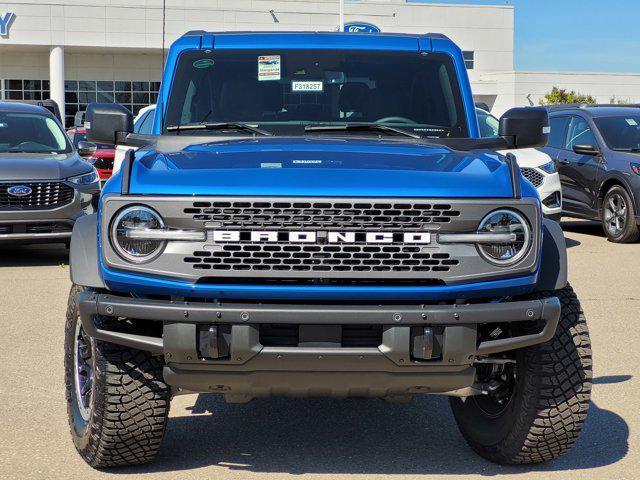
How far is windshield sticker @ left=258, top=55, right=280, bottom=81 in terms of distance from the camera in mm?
5809

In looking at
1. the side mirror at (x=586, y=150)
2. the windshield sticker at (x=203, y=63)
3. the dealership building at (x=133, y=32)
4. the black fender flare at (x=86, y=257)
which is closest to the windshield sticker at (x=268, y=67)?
the windshield sticker at (x=203, y=63)

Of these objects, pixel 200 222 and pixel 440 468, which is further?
pixel 440 468

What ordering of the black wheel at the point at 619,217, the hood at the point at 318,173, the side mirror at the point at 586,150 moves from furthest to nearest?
the side mirror at the point at 586,150 < the black wheel at the point at 619,217 < the hood at the point at 318,173

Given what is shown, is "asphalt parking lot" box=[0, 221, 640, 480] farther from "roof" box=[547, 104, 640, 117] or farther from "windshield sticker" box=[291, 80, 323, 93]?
"roof" box=[547, 104, 640, 117]

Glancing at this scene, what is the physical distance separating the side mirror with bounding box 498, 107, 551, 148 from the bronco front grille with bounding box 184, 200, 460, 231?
1.48 meters

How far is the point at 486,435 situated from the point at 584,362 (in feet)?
1.97

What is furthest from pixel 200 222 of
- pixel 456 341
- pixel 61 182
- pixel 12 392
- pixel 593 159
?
pixel 593 159

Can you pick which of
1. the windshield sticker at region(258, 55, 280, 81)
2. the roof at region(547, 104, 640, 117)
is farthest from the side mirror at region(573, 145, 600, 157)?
the windshield sticker at region(258, 55, 280, 81)

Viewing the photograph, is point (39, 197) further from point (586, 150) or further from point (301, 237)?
point (301, 237)

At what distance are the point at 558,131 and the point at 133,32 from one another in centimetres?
3452

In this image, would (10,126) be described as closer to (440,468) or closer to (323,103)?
(323,103)

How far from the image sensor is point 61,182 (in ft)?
38.7

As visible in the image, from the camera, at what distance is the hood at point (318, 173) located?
13.3 ft

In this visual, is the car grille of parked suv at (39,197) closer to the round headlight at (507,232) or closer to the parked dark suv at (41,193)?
the parked dark suv at (41,193)
